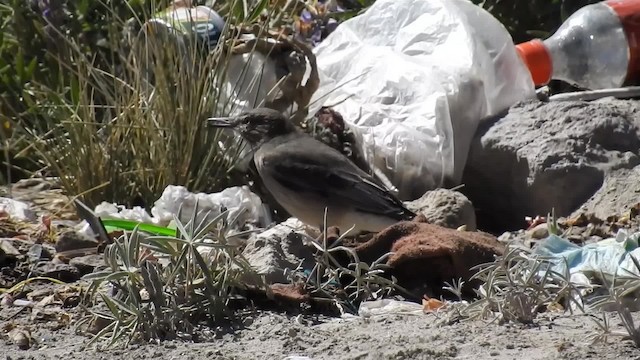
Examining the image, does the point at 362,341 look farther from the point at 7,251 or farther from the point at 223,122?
the point at 223,122

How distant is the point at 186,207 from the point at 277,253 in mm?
1485

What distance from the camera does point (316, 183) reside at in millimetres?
6254

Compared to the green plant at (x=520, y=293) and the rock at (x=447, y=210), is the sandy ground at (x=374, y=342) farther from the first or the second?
the rock at (x=447, y=210)

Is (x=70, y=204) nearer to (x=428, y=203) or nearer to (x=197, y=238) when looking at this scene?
(x=428, y=203)

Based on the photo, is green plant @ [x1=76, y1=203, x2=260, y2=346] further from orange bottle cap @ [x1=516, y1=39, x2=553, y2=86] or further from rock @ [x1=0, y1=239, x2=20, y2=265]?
orange bottle cap @ [x1=516, y1=39, x2=553, y2=86]

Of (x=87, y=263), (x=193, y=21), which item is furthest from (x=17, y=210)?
(x=193, y=21)

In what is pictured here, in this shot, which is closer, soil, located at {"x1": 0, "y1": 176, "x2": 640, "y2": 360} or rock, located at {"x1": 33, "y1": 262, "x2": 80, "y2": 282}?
soil, located at {"x1": 0, "y1": 176, "x2": 640, "y2": 360}

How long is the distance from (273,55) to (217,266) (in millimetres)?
3139

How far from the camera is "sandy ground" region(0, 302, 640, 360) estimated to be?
352 cm

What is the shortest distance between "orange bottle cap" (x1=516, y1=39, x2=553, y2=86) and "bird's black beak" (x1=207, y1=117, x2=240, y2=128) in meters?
1.82

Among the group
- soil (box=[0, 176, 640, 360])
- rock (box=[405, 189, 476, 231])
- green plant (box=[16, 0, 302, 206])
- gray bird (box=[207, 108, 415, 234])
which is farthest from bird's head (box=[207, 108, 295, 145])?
soil (box=[0, 176, 640, 360])

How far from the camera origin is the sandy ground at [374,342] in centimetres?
352

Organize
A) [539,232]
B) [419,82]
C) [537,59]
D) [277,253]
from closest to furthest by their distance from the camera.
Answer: [277,253], [539,232], [419,82], [537,59]

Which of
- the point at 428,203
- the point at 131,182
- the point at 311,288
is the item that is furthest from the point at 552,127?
the point at 311,288
